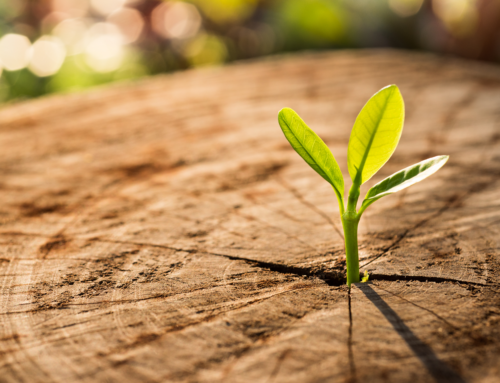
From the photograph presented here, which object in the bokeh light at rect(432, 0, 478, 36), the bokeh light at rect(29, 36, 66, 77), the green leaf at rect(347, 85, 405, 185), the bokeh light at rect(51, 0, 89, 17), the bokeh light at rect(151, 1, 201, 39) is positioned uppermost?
the bokeh light at rect(51, 0, 89, 17)

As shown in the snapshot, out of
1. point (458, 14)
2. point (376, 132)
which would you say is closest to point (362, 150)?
point (376, 132)

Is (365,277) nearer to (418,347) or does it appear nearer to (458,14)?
(418,347)

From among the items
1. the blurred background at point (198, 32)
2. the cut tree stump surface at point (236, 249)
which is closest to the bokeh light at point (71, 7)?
the blurred background at point (198, 32)

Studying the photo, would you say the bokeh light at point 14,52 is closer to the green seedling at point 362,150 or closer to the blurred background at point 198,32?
the blurred background at point 198,32

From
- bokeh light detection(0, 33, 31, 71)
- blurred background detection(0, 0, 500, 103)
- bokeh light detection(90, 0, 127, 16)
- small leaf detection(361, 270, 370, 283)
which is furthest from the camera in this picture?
bokeh light detection(90, 0, 127, 16)

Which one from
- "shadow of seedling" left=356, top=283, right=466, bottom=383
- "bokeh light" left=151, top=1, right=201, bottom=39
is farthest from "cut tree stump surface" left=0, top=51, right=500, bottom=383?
"bokeh light" left=151, top=1, right=201, bottom=39

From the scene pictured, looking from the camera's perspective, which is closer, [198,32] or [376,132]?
[376,132]

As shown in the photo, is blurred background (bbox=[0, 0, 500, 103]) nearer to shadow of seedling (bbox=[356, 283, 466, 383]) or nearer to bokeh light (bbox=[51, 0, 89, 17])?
bokeh light (bbox=[51, 0, 89, 17])
